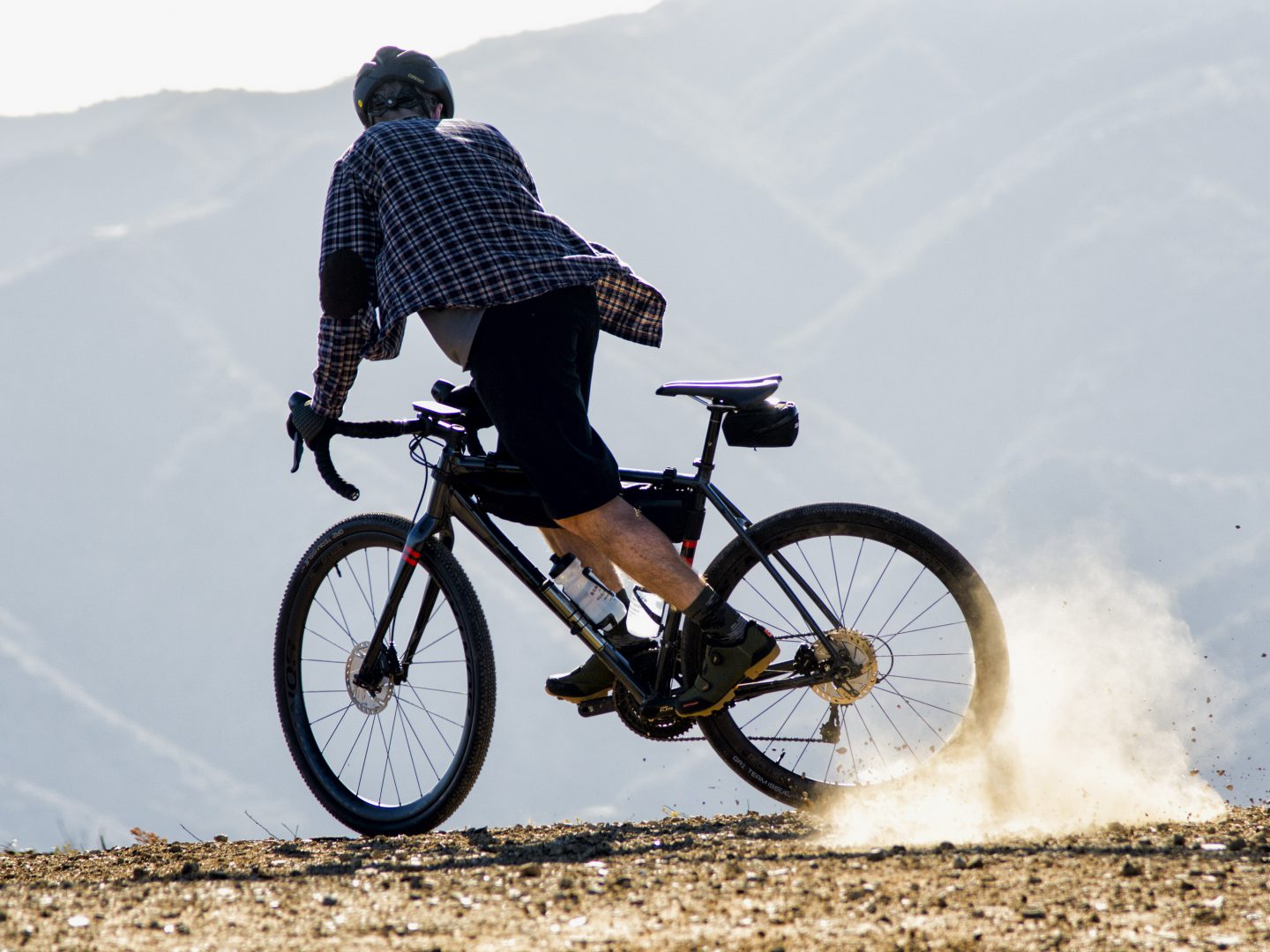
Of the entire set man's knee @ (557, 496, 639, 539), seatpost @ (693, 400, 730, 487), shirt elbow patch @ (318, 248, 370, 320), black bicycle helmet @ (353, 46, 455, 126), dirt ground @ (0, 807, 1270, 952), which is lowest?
dirt ground @ (0, 807, 1270, 952)

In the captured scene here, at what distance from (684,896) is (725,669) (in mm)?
1080

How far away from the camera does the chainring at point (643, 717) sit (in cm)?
447

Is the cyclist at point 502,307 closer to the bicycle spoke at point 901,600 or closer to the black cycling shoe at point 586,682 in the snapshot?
the black cycling shoe at point 586,682

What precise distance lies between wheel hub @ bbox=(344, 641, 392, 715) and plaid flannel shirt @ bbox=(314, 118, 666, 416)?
96 centimetres

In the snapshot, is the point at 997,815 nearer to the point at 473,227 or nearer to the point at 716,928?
the point at 716,928

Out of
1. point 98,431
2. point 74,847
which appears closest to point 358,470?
point 98,431

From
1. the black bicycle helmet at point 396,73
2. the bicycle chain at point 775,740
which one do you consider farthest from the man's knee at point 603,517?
the black bicycle helmet at point 396,73

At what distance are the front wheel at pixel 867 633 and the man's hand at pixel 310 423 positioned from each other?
1.45 meters

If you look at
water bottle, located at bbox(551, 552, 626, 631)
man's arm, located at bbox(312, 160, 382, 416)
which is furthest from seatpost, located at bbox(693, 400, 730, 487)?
man's arm, located at bbox(312, 160, 382, 416)

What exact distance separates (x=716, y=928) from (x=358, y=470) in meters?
118

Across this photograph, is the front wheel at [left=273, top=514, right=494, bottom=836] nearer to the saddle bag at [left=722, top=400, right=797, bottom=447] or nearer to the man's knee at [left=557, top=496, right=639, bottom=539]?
the man's knee at [left=557, top=496, right=639, bottom=539]

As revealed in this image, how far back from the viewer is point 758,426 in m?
4.35

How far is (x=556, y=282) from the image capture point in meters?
4.28

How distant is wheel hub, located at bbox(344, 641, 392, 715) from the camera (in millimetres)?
4859
